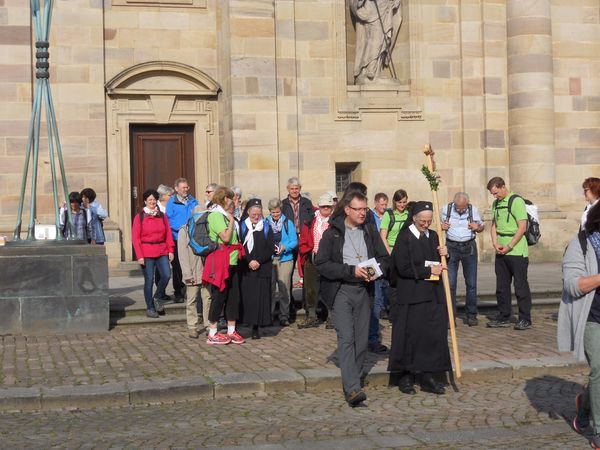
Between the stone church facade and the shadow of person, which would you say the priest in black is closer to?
the shadow of person

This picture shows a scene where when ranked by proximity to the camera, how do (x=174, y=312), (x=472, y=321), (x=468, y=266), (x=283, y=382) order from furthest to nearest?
(x=174, y=312)
(x=468, y=266)
(x=472, y=321)
(x=283, y=382)

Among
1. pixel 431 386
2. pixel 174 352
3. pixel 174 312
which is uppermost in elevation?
pixel 174 312

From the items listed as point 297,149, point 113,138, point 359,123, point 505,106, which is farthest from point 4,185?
point 505,106

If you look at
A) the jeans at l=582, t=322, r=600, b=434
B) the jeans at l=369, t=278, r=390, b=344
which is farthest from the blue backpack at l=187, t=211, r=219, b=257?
the jeans at l=582, t=322, r=600, b=434

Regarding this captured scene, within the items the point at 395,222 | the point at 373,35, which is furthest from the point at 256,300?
the point at 373,35

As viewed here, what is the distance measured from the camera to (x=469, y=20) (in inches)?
824

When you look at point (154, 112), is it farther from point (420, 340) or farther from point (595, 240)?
point (595, 240)

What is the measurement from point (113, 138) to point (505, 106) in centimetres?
786

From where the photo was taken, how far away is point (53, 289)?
12711mm

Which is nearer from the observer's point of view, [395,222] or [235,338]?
[235,338]

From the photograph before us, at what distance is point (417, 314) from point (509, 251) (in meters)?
4.01

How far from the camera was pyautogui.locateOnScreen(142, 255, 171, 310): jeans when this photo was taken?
13.6 metres

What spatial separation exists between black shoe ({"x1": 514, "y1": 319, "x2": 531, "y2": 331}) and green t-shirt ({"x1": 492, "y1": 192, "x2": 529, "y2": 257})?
2.76 feet

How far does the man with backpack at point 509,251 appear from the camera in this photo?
13.1 m
